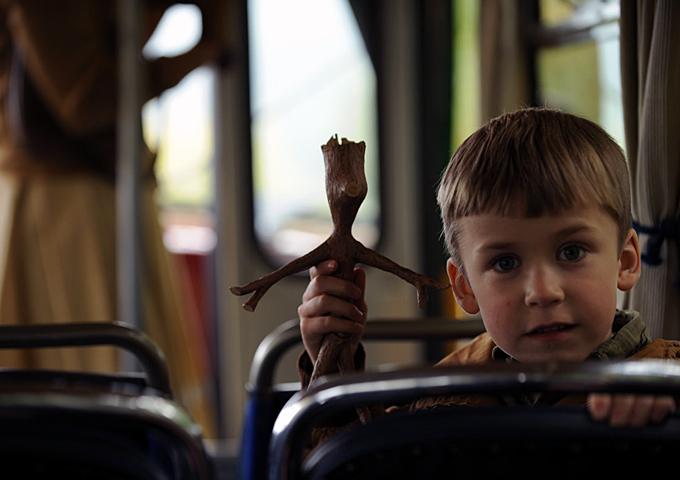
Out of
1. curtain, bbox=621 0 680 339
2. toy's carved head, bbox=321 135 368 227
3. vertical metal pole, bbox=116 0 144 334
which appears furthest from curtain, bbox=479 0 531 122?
toy's carved head, bbox=321 135 368 227

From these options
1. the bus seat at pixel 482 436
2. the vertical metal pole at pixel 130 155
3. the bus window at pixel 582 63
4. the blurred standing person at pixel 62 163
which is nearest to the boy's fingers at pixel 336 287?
the bus seat at pixel 482 436

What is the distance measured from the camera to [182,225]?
548cm

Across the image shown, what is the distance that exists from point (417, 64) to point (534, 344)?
3.52 metres

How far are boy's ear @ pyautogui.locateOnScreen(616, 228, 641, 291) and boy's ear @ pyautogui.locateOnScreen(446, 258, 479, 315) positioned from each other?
0.17 meters

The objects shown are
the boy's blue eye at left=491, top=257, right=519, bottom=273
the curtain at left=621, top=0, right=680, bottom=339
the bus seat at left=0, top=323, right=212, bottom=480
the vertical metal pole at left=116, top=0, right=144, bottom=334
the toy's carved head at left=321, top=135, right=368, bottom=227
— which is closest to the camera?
the bus seat at left=0, top=323, right=212, bottom=480

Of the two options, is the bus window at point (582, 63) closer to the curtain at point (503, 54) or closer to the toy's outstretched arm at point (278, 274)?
the curtain at point (503, 54)

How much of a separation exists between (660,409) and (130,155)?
9.21 feet

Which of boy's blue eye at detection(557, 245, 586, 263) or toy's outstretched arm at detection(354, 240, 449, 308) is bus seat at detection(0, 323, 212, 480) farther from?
boy's blue eye at detection(557, 245, 586, 263)

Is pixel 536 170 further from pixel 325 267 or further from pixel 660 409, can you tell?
pixel 660 409

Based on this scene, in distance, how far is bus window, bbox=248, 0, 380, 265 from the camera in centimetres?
443

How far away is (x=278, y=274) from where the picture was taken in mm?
1156

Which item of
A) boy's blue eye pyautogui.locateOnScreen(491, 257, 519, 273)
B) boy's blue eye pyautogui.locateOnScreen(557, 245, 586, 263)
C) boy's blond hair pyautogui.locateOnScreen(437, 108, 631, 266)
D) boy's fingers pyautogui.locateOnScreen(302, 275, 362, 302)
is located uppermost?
boy's blond hair pyautogui.locateOnScreen(437, 108, 631, 266)

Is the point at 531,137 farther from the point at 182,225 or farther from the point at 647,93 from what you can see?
the point at 182,225

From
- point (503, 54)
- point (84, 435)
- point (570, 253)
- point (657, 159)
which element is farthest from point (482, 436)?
point (503, 54)
